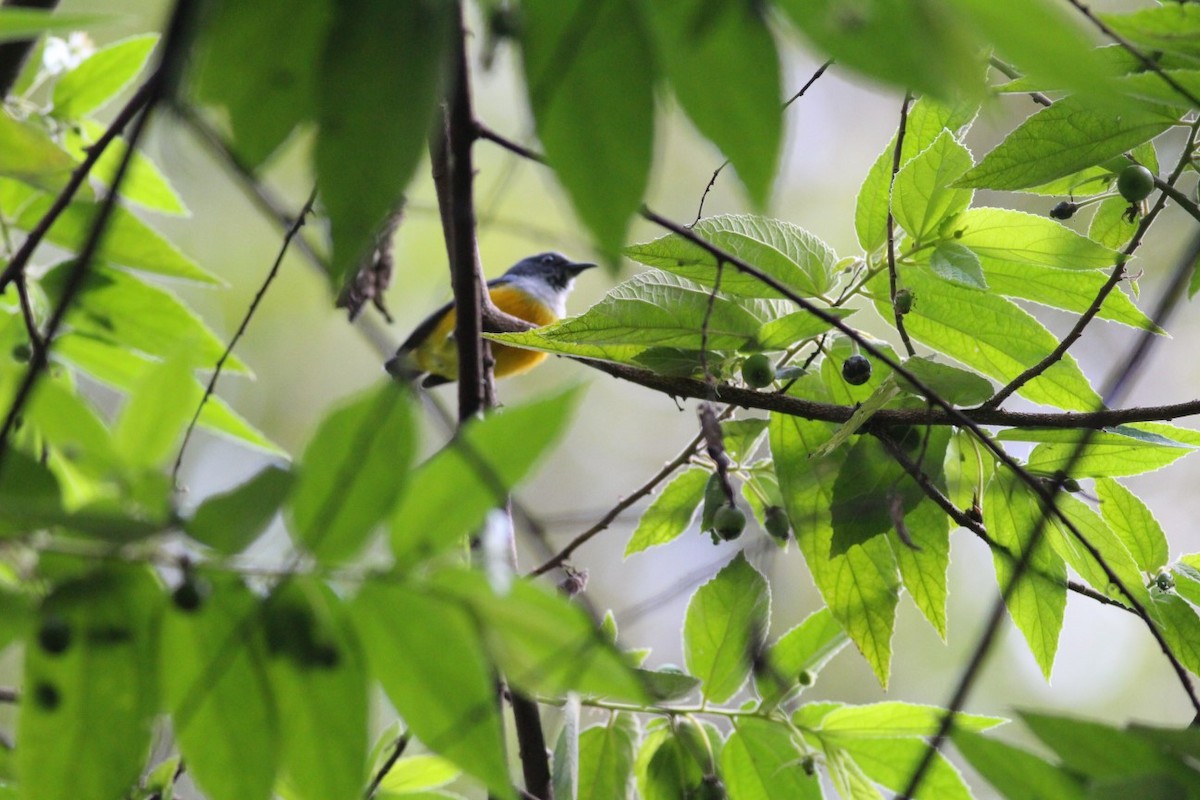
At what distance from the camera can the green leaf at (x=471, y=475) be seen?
0.86 meters

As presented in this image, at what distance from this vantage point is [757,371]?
1.65 m

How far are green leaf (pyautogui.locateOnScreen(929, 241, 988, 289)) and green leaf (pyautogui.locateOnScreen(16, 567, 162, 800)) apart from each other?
116 cm

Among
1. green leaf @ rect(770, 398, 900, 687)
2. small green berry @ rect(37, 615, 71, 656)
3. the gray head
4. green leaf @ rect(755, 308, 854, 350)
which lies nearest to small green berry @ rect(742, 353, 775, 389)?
green leaf @ rect(755, 308, 854, 350)

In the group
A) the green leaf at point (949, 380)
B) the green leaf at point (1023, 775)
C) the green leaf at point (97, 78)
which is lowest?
the green leaf at point (1023, 775)

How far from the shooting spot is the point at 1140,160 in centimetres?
169

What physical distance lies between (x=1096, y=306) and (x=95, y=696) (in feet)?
4.47

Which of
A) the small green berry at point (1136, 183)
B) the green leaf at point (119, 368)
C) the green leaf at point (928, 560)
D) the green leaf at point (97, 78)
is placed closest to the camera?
the small green berry at point (1136, 183)

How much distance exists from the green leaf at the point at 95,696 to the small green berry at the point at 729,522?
91 cm

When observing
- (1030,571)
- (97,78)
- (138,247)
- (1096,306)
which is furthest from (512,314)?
(1096,306)

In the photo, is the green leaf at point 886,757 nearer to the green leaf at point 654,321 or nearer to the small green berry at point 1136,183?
the green leaf at point 654,321

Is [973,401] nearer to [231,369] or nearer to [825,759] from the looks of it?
[825,759]

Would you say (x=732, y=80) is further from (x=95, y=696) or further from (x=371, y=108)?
(x=95, y=696)

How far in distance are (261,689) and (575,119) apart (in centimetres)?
59

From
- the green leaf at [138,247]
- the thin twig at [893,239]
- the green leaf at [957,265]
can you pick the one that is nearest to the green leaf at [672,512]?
the thin twig at [893,239]
